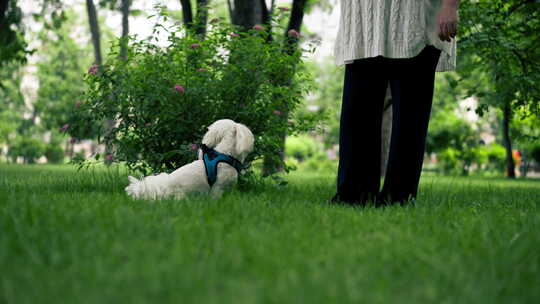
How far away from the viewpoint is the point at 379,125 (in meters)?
3.80

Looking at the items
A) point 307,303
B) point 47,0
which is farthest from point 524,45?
point 47,0

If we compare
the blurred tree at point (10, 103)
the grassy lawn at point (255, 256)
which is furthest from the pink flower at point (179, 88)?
the blurred tree at point (10, 103)

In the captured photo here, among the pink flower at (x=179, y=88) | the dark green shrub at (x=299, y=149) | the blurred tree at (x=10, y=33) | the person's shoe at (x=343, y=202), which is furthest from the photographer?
the dark green shrub at (x=299, y=149)

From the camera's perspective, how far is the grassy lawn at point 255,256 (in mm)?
1562

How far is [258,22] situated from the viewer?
7656mm

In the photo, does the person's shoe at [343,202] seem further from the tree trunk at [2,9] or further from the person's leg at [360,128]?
the tree trunk at [2,9]

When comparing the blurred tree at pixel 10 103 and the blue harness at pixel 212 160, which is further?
the blurred tree at pixel 10 103

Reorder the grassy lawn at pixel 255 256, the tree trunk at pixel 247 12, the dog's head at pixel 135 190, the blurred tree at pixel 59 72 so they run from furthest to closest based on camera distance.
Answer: the blurred tree at pixel 59 72, the tree trunk at pixel 247 12, the dog's head at pixel 135 190, the grassy lawn at pixel 255 256

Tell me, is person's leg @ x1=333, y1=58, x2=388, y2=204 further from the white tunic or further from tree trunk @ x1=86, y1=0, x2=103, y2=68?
tree trunk @ x1=86, y1=0, x2=103, y2=68

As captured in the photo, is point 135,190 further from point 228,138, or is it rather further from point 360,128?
point 360,128

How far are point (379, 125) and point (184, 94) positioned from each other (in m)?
2.01

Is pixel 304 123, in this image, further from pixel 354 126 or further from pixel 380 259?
pixel 380 259

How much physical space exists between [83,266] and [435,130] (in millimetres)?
16369

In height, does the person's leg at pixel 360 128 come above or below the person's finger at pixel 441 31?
below
